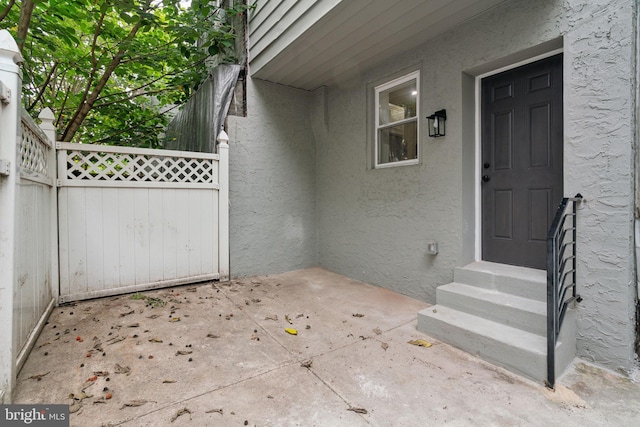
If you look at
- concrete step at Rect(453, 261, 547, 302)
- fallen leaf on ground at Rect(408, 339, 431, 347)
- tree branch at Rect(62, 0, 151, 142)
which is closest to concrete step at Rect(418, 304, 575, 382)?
fallen leaf on ground at Rect(408, 339, 431, 347)

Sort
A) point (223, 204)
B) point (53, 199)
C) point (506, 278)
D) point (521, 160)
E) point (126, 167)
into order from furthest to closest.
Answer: point (223, 204) < point (126, 167) < point (53, 199) < point (521, 160) < point (506, 278)

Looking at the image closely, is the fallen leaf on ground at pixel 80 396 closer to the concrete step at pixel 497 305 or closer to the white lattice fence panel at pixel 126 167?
the white lattice fence panel at pixel 126 167

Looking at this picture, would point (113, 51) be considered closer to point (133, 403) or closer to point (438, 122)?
point (438, 122)

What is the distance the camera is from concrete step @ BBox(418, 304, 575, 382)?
1.95m

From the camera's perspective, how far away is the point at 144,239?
11.8 ft

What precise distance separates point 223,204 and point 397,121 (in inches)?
101

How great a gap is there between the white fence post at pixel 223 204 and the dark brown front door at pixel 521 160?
3141mm

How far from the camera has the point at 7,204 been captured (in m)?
1.62

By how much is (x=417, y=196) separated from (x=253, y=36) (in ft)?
10.6

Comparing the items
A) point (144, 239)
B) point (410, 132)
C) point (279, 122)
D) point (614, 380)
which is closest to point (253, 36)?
point (279, 122)

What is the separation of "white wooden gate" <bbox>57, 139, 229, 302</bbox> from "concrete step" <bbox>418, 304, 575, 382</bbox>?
2.83m

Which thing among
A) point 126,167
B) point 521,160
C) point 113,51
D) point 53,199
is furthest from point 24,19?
point 521,160

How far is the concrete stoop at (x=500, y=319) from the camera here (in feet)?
6.60

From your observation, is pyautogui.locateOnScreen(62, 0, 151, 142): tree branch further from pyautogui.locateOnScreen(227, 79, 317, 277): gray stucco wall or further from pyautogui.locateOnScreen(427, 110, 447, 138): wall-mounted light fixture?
pyautogui.locateOnScreen(427, 110, 447, 138): wall-mounted light fixture
